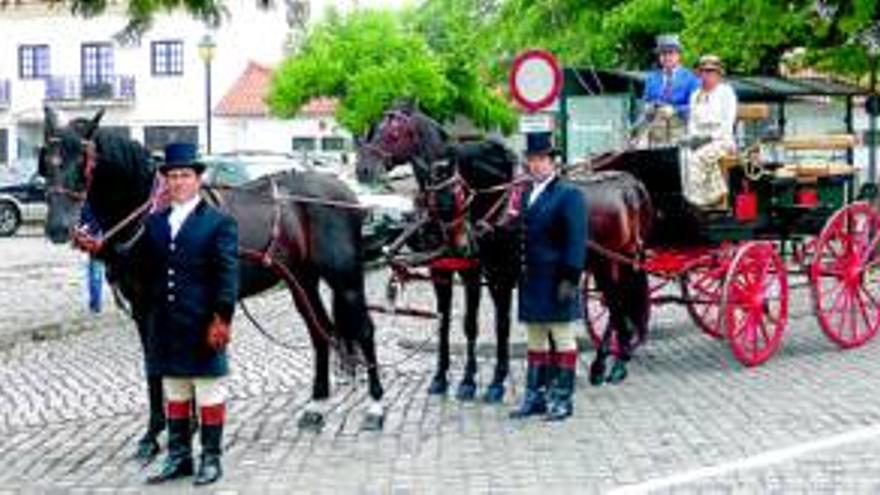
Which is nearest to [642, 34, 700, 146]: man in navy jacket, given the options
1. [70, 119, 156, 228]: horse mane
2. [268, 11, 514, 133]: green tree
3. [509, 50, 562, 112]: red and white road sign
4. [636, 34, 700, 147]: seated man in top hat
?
[636, 34, 700, 147]: seated man in top hat

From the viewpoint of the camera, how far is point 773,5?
71.0 ft

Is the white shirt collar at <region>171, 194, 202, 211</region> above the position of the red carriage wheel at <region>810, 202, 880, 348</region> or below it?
above

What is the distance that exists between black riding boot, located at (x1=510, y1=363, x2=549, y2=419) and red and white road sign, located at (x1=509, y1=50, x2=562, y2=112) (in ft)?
13.5

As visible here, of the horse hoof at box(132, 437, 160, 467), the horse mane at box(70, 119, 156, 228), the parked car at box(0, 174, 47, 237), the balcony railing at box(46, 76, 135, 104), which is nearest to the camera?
the horse hoof at box(132, 437, 160, 467)

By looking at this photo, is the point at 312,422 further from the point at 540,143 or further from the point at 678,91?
the point at 678,91

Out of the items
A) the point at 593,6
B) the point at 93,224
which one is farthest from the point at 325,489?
the point at 593,6

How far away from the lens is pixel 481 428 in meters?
11.0

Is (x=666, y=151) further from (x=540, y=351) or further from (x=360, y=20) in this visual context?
(x=360, y=20)

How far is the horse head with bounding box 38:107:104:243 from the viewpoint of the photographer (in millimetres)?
9953

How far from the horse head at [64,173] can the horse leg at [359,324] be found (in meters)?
1.92

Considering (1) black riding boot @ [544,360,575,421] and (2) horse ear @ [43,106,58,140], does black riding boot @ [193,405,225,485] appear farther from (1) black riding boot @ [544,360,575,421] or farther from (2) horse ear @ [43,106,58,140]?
(1) black riding boot @ [544,360,575,421]

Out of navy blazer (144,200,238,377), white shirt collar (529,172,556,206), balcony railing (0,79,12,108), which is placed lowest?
navy blazer (144,200,238,377)

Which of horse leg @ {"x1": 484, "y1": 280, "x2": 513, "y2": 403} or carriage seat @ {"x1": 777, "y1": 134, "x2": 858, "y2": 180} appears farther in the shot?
carriage seat @ {"x1": 777, "y1": 134, "x2": 858, "y2": 180}

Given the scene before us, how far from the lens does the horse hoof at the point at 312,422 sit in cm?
1105
